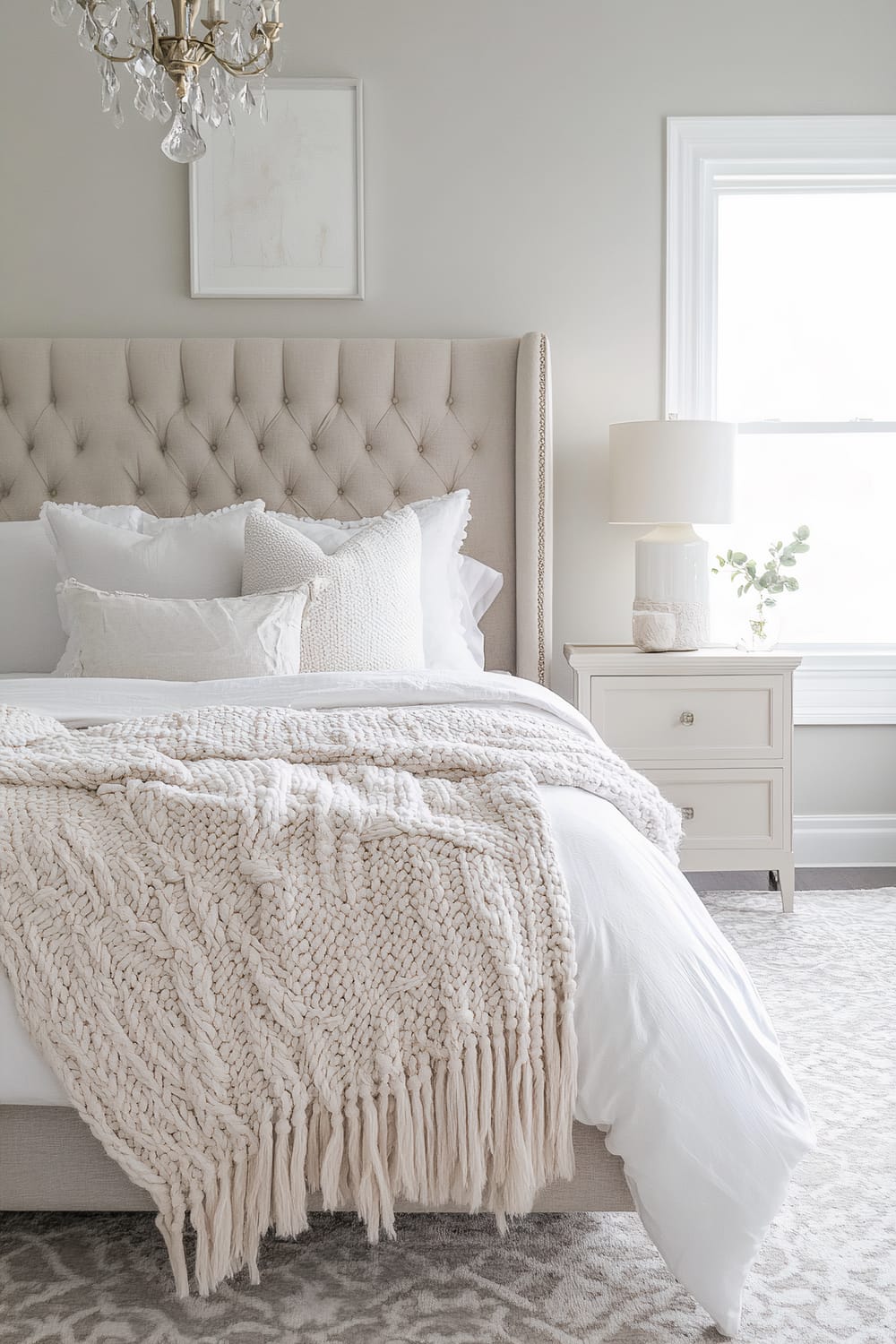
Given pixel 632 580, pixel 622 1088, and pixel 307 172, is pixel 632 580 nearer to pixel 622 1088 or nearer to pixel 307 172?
pixel 307 172

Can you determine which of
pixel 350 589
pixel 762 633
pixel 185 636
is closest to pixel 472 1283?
pixel 185 636

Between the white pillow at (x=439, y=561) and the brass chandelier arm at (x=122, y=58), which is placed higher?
the brass chandelier arm at (x=122, y=58)

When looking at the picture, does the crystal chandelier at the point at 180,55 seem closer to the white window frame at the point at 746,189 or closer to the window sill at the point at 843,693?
the white window frame at the point at 746,189

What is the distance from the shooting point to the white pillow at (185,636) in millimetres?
2203

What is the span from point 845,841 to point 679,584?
1028 millimetres

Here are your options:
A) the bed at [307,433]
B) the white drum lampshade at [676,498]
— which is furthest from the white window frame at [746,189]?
the bed at [307,433]

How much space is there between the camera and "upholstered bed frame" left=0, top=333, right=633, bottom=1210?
10.1 feet

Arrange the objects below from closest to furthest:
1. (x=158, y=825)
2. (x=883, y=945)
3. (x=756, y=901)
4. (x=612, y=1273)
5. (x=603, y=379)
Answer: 1. (x=158, y=825)
2. (x=612, y=1273)
3. (x=883, y=945)
4. (x=756, y=901)
5. (x=603, y=379)

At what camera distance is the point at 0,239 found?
3193 mm

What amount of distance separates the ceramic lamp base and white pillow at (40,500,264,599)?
1.10 m

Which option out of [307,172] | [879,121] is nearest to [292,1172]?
[307,172]

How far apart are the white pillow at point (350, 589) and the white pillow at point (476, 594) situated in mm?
374

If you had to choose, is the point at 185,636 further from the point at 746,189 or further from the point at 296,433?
the point at 746,189

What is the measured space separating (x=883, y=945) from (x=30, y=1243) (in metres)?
1.99
